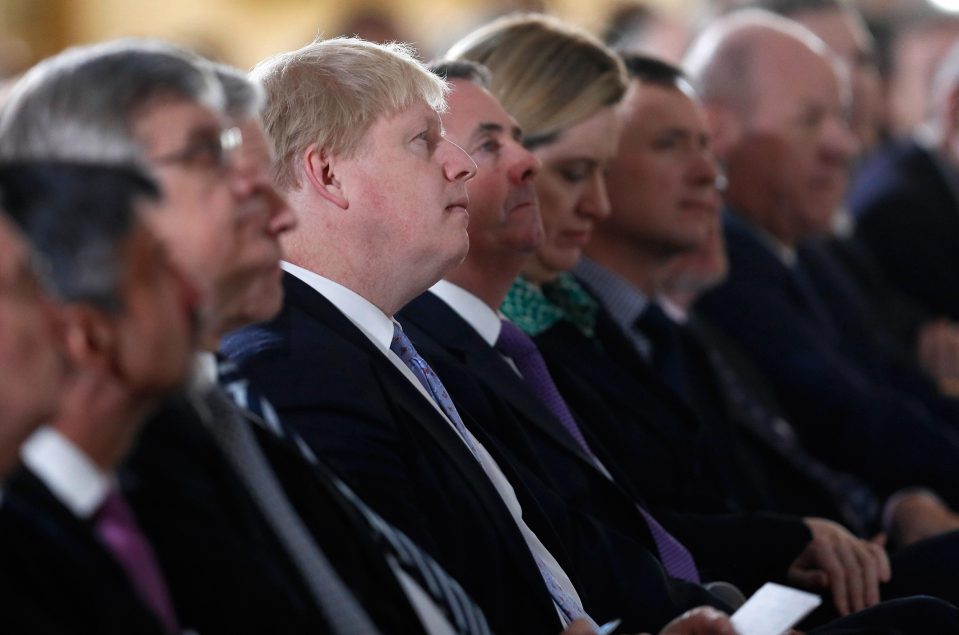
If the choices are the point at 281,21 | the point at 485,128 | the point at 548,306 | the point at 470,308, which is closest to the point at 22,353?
the point at 470,308

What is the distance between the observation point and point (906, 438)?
4.11m

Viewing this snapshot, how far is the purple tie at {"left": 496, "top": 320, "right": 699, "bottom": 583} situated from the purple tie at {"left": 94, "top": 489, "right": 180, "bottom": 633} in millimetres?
1362

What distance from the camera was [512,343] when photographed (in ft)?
9.31

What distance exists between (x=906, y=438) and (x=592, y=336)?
52.6 inches

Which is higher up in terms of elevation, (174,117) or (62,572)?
(174,117)

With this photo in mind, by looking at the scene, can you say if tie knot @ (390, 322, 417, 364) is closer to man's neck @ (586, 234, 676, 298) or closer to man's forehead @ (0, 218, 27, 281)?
man's forehead @ (0, 218, 27, 281)

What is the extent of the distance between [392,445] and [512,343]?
79 centimetres

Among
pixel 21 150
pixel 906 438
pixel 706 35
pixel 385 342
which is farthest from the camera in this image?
pixel 706 35

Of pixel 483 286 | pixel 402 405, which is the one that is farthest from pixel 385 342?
pixel 483 286

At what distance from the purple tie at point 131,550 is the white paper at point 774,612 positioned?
959 millimetres

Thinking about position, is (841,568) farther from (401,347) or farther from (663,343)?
(401,347)

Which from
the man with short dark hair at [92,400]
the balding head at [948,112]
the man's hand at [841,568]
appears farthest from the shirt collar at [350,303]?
the balding head at [948,112]

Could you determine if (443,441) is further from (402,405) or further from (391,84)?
(391,84)

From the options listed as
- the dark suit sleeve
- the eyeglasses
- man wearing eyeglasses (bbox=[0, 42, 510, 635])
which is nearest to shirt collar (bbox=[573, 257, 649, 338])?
the dark suit sleeve
